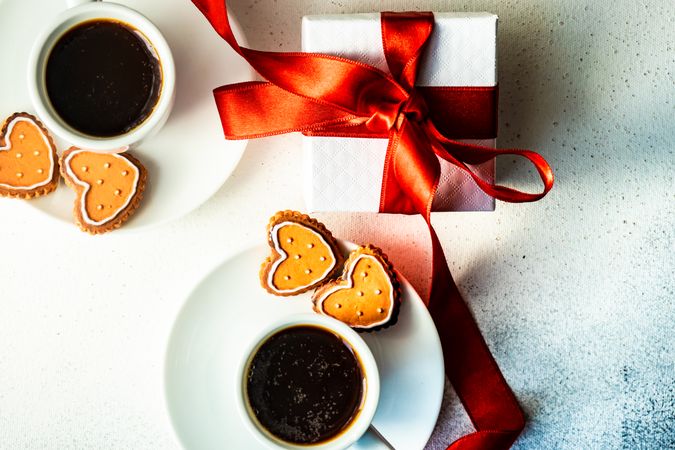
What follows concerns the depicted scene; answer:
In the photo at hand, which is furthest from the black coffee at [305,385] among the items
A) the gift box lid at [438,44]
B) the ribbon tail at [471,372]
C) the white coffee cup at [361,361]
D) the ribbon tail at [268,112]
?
the gift box lid at [438,44]

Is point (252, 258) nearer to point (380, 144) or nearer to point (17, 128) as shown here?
point (380, 144)

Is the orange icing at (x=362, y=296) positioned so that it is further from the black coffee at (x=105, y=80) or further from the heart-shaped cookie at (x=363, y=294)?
the black coffee at (x=105, y=80)

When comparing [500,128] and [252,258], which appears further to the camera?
[500,128]

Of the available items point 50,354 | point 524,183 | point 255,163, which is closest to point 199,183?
point 255,163

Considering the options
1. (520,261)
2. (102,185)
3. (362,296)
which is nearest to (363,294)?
(362,296)

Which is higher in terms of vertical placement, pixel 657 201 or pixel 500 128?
pixel 500 128

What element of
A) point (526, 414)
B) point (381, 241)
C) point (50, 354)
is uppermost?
point (381, 241)
